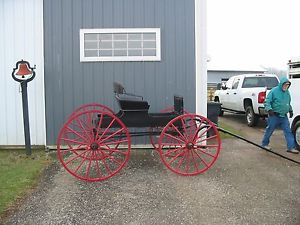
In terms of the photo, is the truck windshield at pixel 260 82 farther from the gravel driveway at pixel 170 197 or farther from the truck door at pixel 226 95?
the gravel driveway at pixel 170 197

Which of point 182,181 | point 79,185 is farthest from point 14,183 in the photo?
point 182,181

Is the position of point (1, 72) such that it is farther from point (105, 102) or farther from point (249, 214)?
point (249, 214)

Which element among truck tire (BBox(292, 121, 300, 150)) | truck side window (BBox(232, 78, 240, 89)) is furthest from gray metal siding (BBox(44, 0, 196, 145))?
truck side window (BBox(232, 78, 240, 89))

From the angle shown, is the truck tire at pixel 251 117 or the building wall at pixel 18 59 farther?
the truck tire at pixel 251 117

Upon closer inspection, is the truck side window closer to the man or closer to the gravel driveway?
the man

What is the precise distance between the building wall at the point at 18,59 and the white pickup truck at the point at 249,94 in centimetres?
694

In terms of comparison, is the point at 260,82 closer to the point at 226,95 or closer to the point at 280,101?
the point at 226,95

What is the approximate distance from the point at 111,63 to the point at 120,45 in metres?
0.45

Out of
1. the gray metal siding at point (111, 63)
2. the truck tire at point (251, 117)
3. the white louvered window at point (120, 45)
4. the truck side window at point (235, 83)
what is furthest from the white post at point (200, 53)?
the truck side window at point (235, 83)

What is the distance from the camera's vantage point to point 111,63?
7.93 m

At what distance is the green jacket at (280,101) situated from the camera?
303 inches

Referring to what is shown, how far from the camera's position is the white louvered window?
25.8ft

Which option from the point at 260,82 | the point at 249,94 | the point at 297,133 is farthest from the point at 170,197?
the point at 260,82

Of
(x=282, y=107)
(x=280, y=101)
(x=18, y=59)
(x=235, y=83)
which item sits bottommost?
(x=282, y=107)
